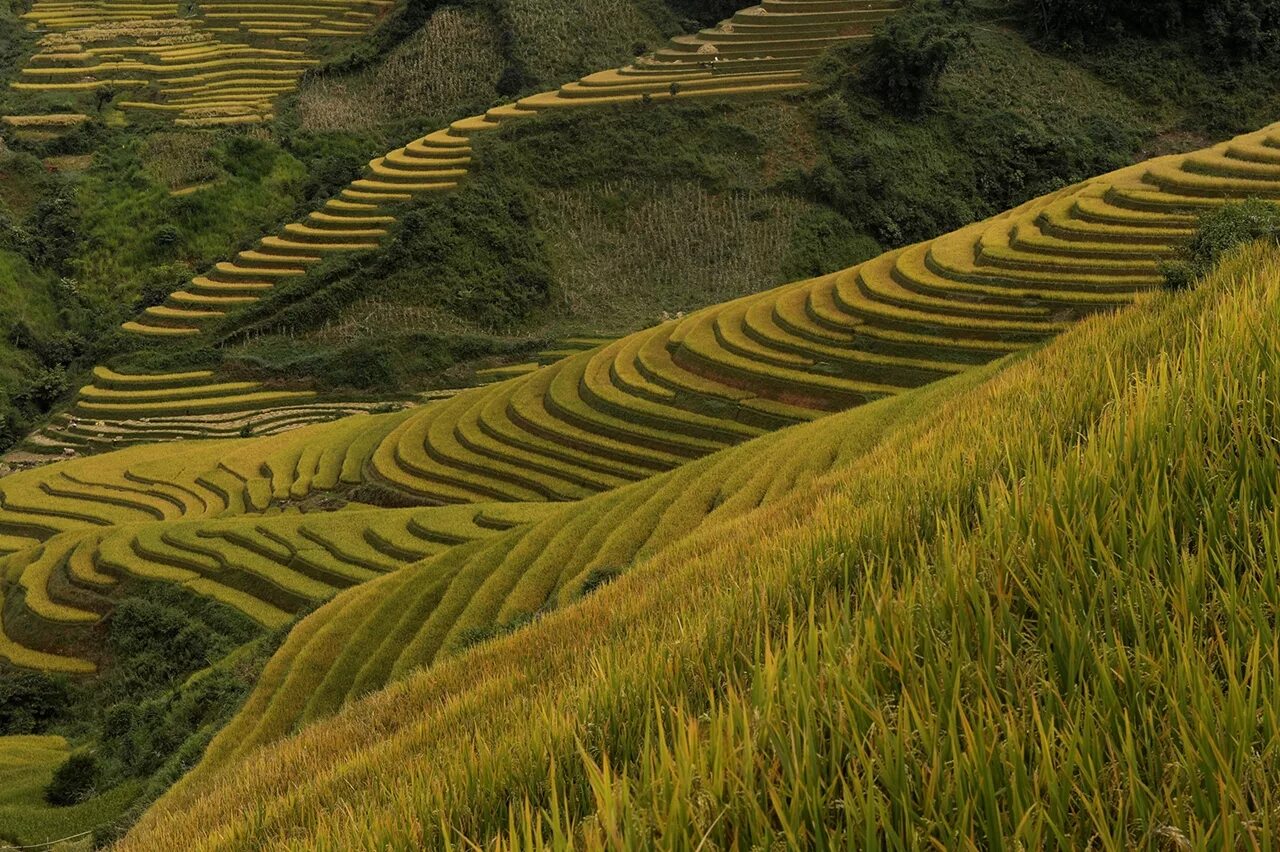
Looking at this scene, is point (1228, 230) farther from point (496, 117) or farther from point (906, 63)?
point (496, 117)

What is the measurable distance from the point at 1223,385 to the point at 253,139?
53229mm

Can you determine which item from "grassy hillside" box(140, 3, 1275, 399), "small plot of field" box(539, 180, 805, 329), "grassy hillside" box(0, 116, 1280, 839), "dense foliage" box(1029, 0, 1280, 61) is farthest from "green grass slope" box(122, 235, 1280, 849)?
"dense foliage" box(1029, 0, 1280, 61)

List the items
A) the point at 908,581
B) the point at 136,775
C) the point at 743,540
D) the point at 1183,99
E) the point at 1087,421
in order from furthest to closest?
the point at 1183,99, the point at 136,775, the point at 743,540, the point at 1087,421, the point at 908,581

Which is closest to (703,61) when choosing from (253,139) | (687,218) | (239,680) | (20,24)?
(687,218)

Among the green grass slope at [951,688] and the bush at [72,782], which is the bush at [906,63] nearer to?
the bush at [72,782]

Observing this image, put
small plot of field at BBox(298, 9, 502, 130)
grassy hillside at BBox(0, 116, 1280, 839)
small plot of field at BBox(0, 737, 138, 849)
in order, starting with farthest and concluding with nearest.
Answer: small plot of field at BBox(298, 9, 502, 130) < grassy hillside at BBox(0, 116, 1280, 839) < small plot of field at BBox(0, 737, 138, 849)

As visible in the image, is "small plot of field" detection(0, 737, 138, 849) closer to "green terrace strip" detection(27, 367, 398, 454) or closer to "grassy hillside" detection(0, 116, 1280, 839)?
"grassy hillside" detection(0, 116, 1280, 839)

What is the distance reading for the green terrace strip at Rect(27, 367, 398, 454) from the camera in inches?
1293

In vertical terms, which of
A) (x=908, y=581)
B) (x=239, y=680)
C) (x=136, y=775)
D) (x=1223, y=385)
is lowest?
(x=136, y=775)

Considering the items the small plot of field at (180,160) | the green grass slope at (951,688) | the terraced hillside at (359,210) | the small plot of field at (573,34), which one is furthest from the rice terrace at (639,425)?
Answer: the small plot of field at (573,34)

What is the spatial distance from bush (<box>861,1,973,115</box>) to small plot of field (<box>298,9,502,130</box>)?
22.8 meters

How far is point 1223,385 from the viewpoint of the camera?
9.56ft

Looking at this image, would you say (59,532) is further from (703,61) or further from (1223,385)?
(703,61)

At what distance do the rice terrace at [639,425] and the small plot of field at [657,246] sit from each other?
0.22 metres
